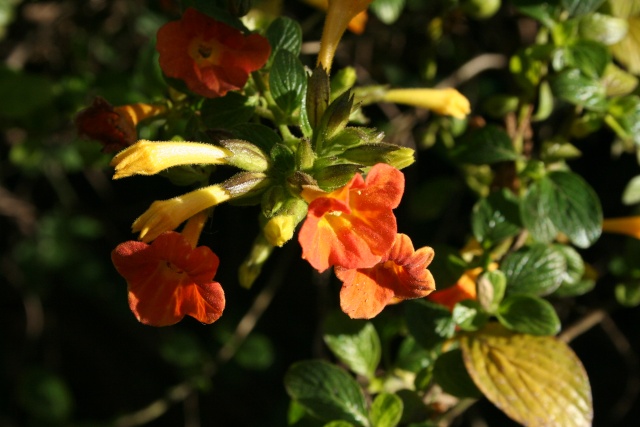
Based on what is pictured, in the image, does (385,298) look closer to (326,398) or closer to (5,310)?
(326,398)

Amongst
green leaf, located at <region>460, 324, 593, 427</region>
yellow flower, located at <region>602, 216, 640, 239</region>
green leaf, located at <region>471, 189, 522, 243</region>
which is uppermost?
green leaf, located at <region>471, 189, 522, 243</region>

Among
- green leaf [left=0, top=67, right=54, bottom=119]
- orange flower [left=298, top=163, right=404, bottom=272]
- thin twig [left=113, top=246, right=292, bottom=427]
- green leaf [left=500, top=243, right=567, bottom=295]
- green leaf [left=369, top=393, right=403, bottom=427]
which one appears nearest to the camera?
orange flower [left=298, top=163, right=404, bottom=272]

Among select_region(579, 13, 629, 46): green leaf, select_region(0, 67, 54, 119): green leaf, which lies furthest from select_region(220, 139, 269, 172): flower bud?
select_region(0, 67, 54, 119): green leaf

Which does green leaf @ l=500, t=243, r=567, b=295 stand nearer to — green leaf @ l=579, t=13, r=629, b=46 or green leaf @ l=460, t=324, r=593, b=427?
green leaf @ l=460, t=324, r=593, b=427

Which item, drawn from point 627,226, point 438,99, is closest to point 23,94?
point 438,99

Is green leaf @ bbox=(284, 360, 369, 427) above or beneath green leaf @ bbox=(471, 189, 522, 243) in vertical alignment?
beneath

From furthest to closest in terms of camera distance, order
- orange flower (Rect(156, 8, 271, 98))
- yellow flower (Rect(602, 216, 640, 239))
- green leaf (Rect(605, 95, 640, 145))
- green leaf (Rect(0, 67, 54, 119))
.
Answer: green leaf (Rect(0, 67, 54, 119))
yellow flower (Rect(602, 216, 640, 239))
green leaf (Rect(605, 95, 640, 145))
orange flower (Rect(156, 8, 271, 98))

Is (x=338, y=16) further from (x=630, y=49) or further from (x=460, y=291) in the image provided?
(x=630, y=49)
